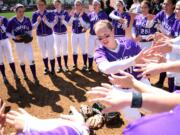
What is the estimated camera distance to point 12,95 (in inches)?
305

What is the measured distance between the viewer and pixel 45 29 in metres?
8.93

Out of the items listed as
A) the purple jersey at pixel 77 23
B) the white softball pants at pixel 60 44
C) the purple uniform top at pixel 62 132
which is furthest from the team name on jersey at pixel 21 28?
the purple uniform top at pixel 62 132

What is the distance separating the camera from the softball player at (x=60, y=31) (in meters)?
9.22

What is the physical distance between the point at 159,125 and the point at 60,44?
8.36m

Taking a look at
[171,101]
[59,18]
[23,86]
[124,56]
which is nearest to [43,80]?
[23,86]

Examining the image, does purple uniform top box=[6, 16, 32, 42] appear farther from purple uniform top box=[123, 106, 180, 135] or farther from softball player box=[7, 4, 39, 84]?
purple uniform top box=[123, 106, 180, 135]

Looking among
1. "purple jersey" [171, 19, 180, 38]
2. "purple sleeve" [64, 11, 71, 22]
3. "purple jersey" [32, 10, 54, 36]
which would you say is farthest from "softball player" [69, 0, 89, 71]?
"purple jersey" [171, 19, 180, 38]

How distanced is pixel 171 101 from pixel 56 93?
20.4ft

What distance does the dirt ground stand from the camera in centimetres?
677

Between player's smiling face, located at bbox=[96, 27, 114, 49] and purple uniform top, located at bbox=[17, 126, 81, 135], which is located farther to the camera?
player's smiling face, located at bbox=[96, 27, 114, 49]

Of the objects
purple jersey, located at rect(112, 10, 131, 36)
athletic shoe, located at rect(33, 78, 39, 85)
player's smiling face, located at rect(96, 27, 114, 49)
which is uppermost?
player's smiling face, located at rect(96, 27, 114, 49)

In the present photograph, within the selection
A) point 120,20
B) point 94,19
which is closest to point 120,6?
point 120,20

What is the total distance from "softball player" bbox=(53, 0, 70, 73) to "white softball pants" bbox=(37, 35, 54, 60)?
28 cm

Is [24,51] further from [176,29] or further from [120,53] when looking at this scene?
[120,53]
